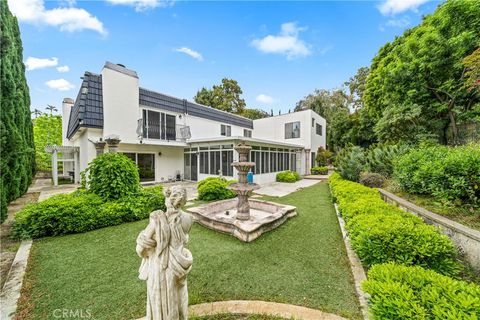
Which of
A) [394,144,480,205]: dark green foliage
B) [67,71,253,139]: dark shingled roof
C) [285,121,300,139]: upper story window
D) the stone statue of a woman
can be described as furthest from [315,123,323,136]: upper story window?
the stone statue of a woman

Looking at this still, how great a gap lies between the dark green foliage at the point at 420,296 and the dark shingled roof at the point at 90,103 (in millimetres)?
12935

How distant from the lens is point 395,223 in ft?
9.73

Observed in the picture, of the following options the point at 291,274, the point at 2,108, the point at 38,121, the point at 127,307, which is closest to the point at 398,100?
the point at 291,274

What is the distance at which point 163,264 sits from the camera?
1514 millimetres

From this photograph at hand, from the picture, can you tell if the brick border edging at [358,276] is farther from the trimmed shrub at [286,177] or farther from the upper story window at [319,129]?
the upper story window at [319,129]

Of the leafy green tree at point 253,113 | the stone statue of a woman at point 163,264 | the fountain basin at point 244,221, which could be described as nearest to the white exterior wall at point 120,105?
the fountain basin at point 244,221

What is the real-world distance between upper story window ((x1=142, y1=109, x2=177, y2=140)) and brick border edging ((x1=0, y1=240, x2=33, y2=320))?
30.9 feet

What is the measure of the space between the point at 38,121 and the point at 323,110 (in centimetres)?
3499

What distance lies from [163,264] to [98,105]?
12235 mm

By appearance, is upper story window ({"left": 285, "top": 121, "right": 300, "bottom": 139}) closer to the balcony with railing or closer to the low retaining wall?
the balcony with railing

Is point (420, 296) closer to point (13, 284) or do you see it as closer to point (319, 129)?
point (13, 284)

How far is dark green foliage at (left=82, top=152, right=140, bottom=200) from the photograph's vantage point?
5695mm

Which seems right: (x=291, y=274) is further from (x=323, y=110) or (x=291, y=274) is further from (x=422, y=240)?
(x=323, y=110)

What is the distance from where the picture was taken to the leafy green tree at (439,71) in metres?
7.78
